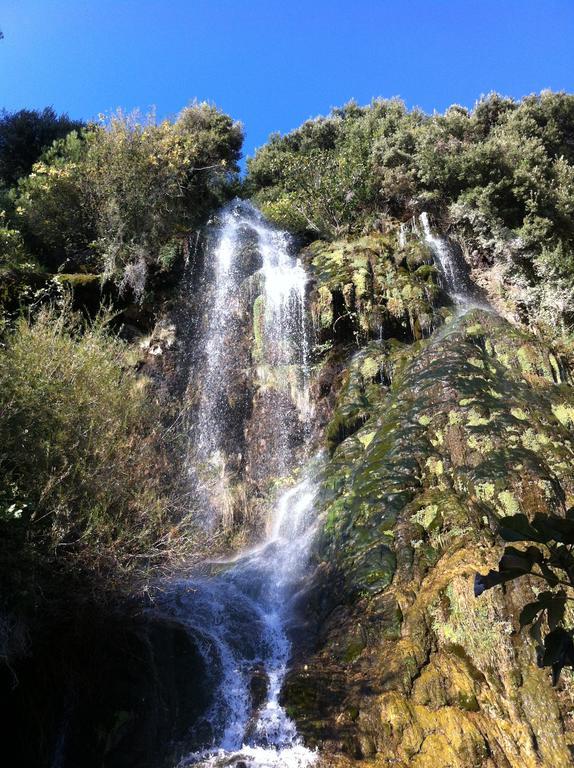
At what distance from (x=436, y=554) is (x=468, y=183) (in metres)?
13.9

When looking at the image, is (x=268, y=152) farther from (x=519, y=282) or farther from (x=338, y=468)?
(x=338, y=468)

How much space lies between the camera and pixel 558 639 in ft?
7.51

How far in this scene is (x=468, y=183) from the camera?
1731 centimetres

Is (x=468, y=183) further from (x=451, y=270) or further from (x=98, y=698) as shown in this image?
(x=98, y=698)

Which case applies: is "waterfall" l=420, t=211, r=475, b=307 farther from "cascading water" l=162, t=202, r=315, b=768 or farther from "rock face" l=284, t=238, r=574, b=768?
"cascading water" l=162, t=202, r=315, b=768

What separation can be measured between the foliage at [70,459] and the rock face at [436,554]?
275 cm

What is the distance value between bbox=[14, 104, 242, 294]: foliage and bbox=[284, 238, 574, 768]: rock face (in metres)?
7.97

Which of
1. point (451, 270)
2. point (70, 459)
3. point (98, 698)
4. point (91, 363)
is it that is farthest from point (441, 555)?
point (451, 270)

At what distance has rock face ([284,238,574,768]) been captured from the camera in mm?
5324

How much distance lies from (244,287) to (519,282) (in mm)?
7801

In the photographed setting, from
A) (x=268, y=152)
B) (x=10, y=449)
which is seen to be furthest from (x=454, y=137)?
(x=10, y=449)

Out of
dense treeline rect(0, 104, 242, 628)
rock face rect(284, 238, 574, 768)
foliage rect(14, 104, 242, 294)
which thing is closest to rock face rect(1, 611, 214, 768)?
dense treeline rect(0, 104, 242, 628)

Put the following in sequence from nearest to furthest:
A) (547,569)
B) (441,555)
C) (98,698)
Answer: (547,569) → (98,698) → (441,555)

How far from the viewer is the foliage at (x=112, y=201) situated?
15.8m
